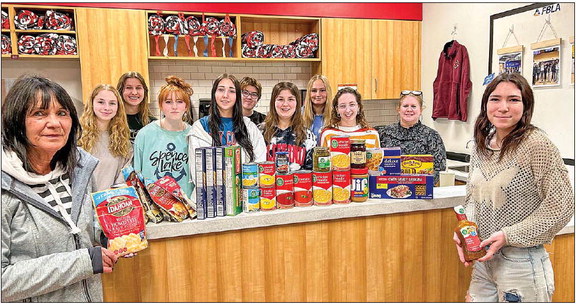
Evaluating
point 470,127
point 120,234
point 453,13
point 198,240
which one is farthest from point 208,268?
point 453,13

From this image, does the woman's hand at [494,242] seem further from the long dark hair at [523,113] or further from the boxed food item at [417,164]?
the boxed food item at [417,164]

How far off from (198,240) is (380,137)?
1.81 m

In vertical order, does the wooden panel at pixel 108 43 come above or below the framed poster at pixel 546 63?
above

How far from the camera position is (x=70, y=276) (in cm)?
144

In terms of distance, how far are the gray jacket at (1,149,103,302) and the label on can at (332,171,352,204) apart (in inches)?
46.9

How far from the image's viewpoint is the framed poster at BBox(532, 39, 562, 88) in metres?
3.73

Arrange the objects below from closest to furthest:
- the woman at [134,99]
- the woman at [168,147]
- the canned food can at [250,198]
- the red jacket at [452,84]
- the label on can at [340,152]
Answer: the canned food can at [250,198], the label on can at [340,152], the woman at [168,147], the woman at [134,99], the red jacket at [452,84]

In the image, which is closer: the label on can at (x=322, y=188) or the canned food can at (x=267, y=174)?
the canned food can at (x=267, y=174)

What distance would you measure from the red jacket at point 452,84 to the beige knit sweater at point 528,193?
3.37 meters

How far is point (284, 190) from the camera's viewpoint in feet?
7.00

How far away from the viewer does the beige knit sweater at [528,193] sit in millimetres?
1718

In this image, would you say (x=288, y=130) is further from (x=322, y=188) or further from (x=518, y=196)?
(x=518, y=196)

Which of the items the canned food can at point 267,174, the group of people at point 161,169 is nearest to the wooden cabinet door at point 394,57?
the group of people at point 161,169

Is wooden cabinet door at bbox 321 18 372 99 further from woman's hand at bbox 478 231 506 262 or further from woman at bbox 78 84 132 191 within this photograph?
woman's hand at bbox 478 231 506 262
